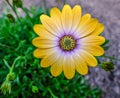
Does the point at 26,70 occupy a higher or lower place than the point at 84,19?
lower

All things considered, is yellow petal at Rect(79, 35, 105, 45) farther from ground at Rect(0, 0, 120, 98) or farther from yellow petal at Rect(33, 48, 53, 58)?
ground at Rect(0, 0, 120, 98)

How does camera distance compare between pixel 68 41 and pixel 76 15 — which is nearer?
pixel 76 15

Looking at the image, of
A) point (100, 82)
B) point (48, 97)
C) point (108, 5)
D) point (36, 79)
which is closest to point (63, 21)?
point (36, 79)

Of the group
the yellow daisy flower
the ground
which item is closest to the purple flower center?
the yellow daisy flower

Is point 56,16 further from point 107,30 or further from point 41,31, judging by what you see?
point 107,30

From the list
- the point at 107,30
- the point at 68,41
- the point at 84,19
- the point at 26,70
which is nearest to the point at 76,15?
the point at 84,19

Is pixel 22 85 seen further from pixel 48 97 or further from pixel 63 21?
pixel 63 21
